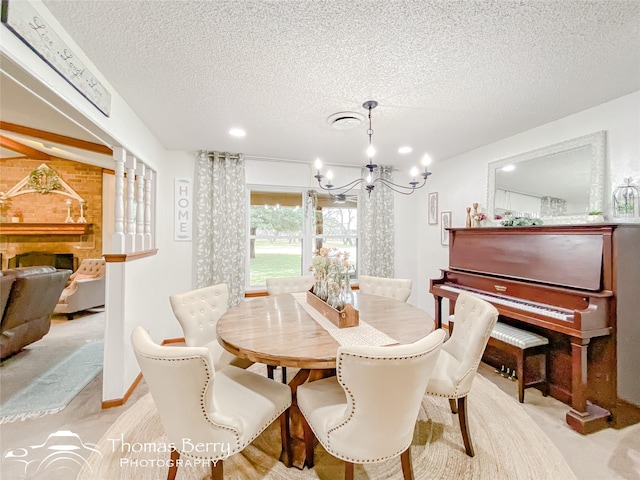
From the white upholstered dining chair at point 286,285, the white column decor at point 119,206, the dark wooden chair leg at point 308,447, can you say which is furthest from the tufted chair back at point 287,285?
the dark wooden chair leg at point 308,447

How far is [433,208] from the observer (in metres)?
4.22

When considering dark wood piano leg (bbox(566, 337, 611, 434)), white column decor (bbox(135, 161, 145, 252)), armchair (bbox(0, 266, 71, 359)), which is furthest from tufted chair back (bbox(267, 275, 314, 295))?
armchair (bbox(0, 266, 71, 359))

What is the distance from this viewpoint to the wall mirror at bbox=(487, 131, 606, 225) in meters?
2.37

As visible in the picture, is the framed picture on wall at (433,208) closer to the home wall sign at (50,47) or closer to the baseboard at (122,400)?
the home wall sign at (50,47)

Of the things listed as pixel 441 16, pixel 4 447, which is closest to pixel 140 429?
pixel 4 447

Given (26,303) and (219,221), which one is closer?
(26,303)

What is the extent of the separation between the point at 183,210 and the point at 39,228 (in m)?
3.91

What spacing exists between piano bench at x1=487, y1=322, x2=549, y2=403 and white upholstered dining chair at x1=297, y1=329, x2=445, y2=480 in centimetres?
148

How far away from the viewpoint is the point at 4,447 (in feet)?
5.80

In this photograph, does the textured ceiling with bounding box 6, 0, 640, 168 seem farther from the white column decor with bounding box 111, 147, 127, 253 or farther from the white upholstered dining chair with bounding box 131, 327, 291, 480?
the white upholstered dining chair with bounding box 131, 327, 291, 480

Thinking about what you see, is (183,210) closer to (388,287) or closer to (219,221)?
(219,221)

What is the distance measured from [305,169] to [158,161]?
74.9 inches

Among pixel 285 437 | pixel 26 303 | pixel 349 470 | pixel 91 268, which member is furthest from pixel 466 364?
pixel 91 268

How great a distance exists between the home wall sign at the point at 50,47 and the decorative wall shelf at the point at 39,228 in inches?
189
